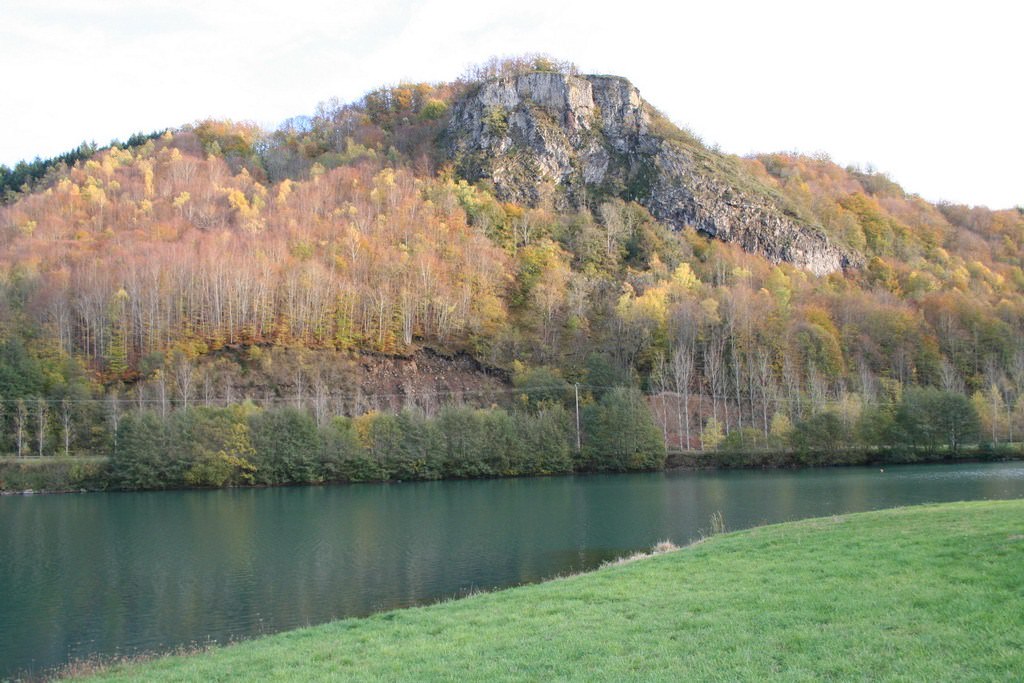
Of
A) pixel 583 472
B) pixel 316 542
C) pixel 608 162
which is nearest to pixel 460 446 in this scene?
pixel 583 472

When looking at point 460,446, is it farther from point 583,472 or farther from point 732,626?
point 732,626

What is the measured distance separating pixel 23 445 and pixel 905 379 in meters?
109

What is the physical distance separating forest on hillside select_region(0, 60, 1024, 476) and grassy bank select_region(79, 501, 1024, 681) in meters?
64.6

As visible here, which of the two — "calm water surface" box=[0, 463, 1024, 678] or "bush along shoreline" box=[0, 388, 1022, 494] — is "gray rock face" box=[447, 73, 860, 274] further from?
"calm water surface" box=[0, 463, 1024, 678]

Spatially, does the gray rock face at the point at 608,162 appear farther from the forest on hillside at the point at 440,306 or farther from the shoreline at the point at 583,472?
the shoreline at the point at 583,472

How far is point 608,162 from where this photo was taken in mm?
150125

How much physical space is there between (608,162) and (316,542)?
124m

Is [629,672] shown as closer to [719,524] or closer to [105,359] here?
[719,524]

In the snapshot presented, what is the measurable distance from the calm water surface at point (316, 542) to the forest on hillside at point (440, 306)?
22489mm

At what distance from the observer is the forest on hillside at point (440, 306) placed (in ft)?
295

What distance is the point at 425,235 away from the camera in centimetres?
12556

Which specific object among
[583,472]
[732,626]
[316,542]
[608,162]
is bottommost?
[583,472]

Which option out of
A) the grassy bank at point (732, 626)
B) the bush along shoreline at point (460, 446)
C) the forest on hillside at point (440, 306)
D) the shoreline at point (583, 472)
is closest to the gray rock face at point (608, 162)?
the forest on hillside at point (440, 306)

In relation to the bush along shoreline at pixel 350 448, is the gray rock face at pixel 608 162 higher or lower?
higher
